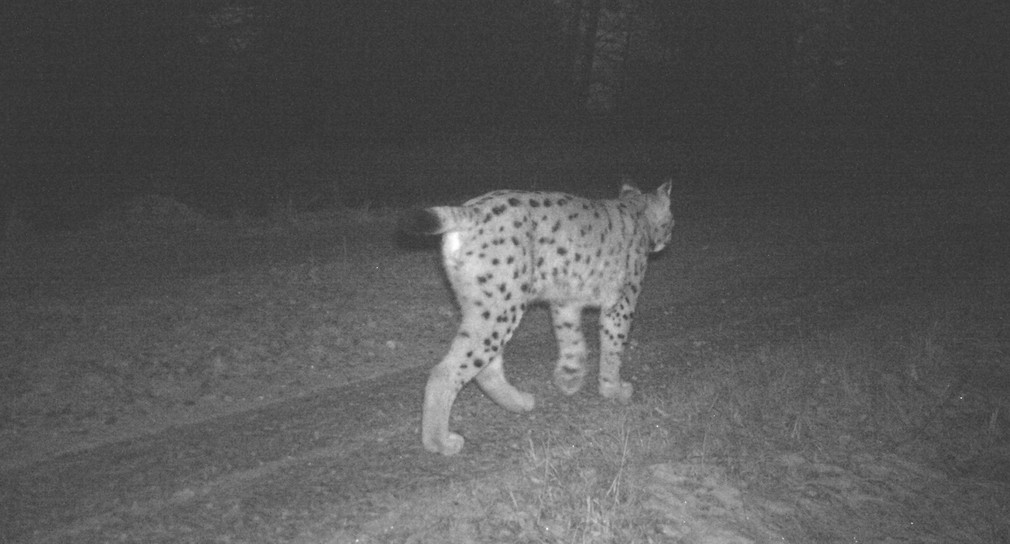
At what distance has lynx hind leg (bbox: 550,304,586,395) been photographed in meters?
6.75

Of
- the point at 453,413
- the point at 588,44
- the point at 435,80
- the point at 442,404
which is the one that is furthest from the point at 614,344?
the point at 588,44

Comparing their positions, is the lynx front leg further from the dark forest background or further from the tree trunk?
the tree trunk

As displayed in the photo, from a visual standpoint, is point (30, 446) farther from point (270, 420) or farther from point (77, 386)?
point (270, 420)

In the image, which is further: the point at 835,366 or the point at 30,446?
the point at 835,366

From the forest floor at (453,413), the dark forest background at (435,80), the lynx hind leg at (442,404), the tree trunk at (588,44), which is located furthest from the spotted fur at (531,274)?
the tree trunk at (588,44)

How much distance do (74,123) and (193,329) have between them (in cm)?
901

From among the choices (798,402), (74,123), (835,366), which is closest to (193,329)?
(798,402)

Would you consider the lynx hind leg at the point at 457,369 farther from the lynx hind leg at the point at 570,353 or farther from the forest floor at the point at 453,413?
the lynx hind leg at the point at 570,353

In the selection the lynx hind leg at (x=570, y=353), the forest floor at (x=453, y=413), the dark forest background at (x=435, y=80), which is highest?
the dark forest background at (x=435, y=80)

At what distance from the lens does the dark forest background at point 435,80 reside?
14.1 meters

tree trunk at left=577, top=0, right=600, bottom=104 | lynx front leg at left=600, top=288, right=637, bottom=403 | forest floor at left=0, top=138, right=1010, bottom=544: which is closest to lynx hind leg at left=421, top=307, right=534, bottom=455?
forest floor at left=0, top=138, right=1010, bottom=544

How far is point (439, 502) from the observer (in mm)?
4852

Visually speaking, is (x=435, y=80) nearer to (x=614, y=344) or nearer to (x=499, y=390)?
(x=614, y=344)

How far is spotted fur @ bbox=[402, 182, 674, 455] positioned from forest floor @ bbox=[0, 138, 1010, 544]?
26cm
